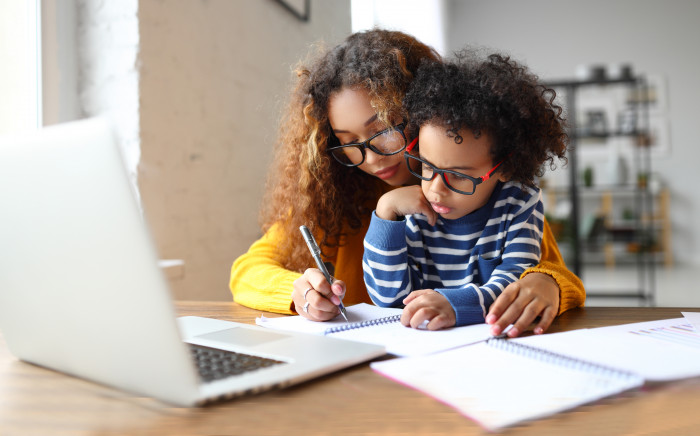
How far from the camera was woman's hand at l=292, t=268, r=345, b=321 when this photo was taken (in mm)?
840

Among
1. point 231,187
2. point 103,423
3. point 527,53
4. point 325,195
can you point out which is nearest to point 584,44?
point 527,53

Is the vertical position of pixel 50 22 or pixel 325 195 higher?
pixel 50 22

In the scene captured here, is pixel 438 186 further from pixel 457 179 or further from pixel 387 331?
pixel 387 331

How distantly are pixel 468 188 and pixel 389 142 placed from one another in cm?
22

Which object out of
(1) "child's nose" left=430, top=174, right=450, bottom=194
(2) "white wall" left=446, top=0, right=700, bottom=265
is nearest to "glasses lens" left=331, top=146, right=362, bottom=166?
(1) "child's nose" left=430, top=174, right=450, bottom=194

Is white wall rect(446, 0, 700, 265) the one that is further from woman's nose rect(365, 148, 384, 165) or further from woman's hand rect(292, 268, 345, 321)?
woman's hand rect(292, 268, 345, 321)

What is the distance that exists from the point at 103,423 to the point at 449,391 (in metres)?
0.28

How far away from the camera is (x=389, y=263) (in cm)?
101

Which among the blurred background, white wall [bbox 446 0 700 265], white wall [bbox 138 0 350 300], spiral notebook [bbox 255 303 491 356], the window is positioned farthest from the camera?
white wall [bbox 446 0 700 265]

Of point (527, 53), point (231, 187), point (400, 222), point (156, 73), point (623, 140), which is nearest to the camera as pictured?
point (400, 222)

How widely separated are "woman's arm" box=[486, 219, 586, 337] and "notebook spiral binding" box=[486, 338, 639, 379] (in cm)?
9

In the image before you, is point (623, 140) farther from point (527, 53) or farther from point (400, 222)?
point (400, 222)

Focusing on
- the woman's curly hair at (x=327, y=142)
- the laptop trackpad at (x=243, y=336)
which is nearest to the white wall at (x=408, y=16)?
the woman's curly hair at (x=327, y=142)

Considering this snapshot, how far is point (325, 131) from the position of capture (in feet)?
3.92
